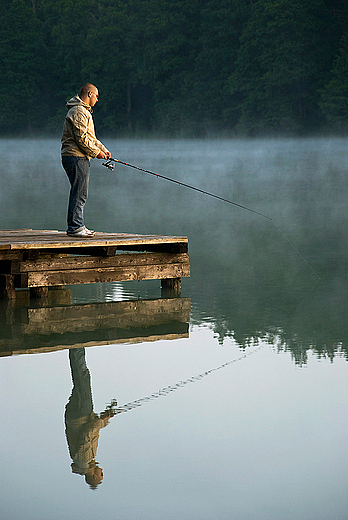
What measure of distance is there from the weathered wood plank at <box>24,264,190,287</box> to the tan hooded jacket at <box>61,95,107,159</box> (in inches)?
44.4

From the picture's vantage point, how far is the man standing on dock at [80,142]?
7547 millimetres

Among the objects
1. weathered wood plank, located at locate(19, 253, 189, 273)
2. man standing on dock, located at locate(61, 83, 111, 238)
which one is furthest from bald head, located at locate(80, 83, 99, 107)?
weathered wood plank, located at locate(19, 253, 189, 273)

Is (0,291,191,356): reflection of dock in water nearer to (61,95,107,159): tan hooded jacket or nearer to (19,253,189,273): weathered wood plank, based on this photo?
(19,253,189,273): weathered wood plank

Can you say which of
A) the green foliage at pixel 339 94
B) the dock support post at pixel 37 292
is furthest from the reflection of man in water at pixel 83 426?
the green foliage at pixel 339 94

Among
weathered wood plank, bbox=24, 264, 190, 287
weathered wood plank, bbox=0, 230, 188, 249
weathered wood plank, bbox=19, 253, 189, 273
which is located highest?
weathered wood plank, bbox=0, 230, 188, 249

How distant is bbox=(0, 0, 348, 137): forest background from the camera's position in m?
50.4

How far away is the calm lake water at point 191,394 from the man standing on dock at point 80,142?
1156 mm

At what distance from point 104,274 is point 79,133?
1419 millimetres

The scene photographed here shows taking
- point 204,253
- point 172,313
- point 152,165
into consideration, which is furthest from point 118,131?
point 172,313

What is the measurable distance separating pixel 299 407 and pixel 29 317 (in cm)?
330

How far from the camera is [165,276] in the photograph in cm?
845

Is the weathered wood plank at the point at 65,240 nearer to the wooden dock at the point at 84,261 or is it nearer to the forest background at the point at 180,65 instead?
the wooden dock at the point at 84,261

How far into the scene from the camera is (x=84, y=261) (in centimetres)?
803

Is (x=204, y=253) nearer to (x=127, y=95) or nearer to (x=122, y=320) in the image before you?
(x=122, y=320)
